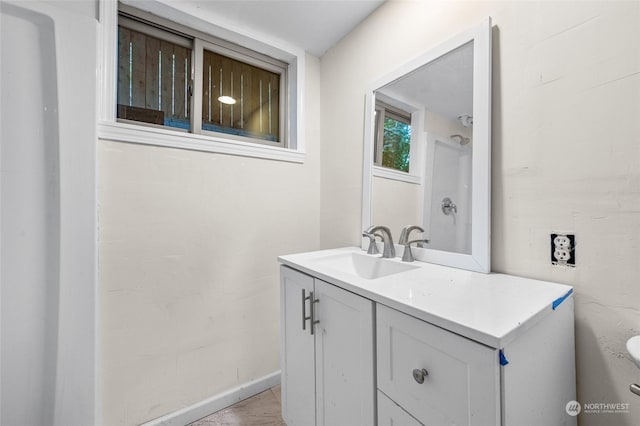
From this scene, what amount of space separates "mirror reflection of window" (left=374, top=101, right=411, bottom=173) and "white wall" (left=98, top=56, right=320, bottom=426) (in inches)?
24.8

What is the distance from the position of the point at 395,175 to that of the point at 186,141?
1.19 metres

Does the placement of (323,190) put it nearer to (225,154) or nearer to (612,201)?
(225,154)

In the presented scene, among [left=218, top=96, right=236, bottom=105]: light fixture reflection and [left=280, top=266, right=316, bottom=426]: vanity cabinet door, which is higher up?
[left=218, top=96, right=236, bottom=105]: light fixture reflection

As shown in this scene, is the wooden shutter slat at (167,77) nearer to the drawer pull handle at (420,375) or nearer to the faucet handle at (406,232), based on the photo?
the faucet handle at (406,232)

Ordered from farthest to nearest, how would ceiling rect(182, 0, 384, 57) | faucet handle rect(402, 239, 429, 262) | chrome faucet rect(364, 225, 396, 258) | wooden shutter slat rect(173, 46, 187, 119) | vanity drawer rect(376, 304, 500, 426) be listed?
wooden shutter slat rect(173, 46, 187, 119) < ceiling rect(182, 0, 384, 57) < chrome faucet rect(364, 225, 396, 258) < faucet handle rect(402, 239, 429, 262) < vanity drawer rect(376, 304, 500, 426)

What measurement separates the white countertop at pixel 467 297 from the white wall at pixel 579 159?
4.8 inches

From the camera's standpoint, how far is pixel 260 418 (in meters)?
1.53

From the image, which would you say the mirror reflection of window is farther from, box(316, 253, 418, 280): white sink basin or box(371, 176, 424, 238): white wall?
box(316, 253, 418, 280): white sink basin

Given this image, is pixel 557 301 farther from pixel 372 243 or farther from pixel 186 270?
pixel 186 270

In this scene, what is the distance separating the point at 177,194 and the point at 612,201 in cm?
181

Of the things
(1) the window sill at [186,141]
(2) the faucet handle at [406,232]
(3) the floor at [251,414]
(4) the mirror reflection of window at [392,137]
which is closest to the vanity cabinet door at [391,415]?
(2) the faucet handle at [406,232]

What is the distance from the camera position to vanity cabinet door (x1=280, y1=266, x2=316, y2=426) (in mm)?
1164

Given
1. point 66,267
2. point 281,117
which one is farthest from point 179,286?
point 281,117

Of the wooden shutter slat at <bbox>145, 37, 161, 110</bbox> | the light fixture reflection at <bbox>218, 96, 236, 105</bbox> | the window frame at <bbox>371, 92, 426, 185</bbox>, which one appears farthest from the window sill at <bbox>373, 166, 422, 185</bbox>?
the wooden shutter slat at <bbox>145, 37, 161, 110</bbox>
